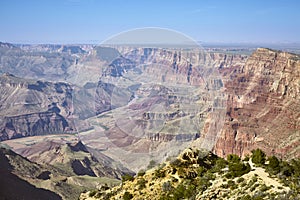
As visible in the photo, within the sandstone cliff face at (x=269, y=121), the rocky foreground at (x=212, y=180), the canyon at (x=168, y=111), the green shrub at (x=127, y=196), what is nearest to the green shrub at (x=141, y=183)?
the rocky foreground at (x=212, y=180)

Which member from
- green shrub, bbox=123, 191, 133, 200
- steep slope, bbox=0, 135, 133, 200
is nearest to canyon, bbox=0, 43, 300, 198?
steep slope, bbox=0, 135, 133, 200

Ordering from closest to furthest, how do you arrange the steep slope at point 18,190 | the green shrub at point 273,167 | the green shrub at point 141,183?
1. the green shrub at point 273,167
2. the green shrub at point 141,183
3. the steep slope at point 18,190

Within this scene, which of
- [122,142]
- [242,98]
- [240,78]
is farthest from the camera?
[240,78]

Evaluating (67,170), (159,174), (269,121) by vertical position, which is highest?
(159,174)

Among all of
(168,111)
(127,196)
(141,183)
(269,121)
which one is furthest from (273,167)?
(269,121)

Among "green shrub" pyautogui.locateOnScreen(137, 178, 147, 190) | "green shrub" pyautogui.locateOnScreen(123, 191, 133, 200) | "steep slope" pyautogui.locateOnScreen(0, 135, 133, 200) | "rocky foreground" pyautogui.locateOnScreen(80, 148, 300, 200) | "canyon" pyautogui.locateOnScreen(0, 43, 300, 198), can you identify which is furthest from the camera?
"steep slope" pyautogui.locateOnScreen(0, 135, 133, 200)

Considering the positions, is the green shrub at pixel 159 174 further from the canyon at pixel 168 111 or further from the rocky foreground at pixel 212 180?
the canyon at pixel 168 111

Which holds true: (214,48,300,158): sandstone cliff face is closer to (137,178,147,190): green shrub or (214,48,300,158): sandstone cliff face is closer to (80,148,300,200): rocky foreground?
(80,148,300,200): rocky foreground

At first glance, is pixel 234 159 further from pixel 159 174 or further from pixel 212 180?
pixel 159 174

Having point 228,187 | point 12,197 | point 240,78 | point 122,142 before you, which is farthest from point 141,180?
point 240,78

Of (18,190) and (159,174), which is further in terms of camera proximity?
(18,190)

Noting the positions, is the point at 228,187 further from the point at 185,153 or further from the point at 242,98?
the point at 242,98
